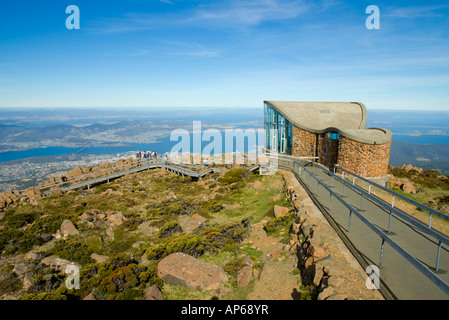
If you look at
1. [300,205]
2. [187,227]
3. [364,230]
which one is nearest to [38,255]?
[187,227]

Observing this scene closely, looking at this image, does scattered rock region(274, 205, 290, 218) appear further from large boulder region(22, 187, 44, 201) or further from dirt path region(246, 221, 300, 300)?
large boulder region(22, 187, 44, 201)

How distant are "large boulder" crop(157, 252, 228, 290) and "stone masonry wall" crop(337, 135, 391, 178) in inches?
489

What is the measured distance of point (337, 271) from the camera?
513 centimetres

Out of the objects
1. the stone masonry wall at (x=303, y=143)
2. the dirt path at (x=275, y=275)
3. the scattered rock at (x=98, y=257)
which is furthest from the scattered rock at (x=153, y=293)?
the stone masonry wall at (x=303, y=143)

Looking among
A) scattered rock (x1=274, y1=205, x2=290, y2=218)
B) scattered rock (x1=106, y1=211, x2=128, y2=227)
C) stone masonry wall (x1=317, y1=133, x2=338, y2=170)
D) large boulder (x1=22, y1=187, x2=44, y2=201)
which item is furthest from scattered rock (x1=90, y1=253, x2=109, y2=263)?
stone masonry wall (x1=317, y1=133, x2=338, y2=170)

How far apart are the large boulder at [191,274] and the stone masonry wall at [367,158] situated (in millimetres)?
12415

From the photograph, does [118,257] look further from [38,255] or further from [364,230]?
[364,230]

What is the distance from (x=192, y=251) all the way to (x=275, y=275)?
3231mm

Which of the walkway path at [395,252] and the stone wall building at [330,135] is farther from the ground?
the stone wall building at [330,135]

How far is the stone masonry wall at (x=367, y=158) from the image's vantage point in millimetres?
15031

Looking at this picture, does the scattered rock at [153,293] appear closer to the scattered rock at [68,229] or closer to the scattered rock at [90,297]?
the scattered rock at [90,297]

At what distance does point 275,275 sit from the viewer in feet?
21.6

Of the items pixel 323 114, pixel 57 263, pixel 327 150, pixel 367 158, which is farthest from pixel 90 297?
pixel 323 114

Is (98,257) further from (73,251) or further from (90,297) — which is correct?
(90,297)
